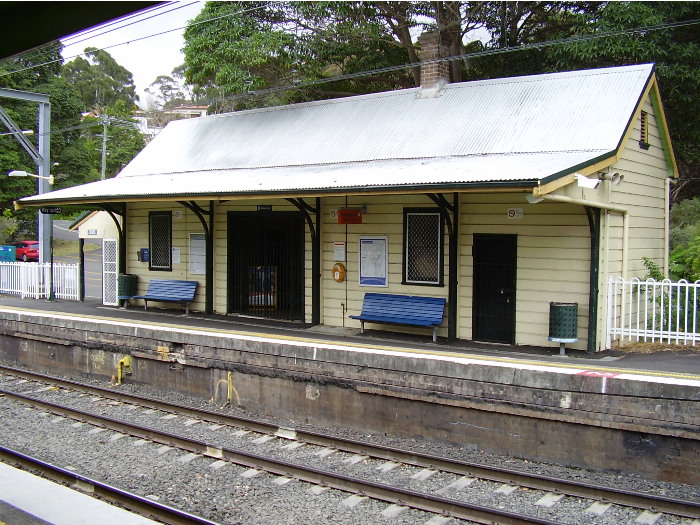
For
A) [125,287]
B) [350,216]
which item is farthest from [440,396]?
[125,287]

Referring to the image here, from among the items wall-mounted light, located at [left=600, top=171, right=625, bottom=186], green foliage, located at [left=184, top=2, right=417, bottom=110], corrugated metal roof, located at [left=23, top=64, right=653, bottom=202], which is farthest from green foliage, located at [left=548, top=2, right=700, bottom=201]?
wall-mounted light, located at [left=600, top=171, right=625, bottom=186]

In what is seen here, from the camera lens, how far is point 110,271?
18.2 meters

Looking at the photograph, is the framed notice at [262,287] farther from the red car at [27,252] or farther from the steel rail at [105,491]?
the red car at [27,252]

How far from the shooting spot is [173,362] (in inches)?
472

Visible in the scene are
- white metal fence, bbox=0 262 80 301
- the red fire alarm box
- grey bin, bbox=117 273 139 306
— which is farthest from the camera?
white metal fence, bbox=0 262 80 301

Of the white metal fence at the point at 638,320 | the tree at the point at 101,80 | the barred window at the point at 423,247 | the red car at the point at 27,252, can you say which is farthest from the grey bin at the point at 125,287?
the tree at the point at 101,80

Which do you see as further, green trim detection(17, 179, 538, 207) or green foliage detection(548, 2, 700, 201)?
green foliage detection(548, 2, 700, 201)

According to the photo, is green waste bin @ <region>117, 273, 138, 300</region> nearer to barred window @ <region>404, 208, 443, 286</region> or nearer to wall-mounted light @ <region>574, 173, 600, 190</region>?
barred window @ <region>404, 208, 443, 286</region>

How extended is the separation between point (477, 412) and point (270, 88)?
55.2 ft

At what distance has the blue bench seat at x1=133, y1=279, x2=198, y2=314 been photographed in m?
16.0

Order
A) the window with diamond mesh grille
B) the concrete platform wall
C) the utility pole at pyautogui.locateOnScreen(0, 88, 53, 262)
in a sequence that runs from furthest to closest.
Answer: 1. the utility pole at pyautogui.locateOnScreen(0, 88, 53, 262)
2. the window with diamond mesh grille
3. the concrete platform wall

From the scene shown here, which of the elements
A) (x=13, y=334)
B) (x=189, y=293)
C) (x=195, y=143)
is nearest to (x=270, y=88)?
(x=195, y=143)

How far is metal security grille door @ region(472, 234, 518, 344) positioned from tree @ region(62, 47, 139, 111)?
68324mm

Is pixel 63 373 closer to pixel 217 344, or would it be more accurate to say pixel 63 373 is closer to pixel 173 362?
pixel 173 362
